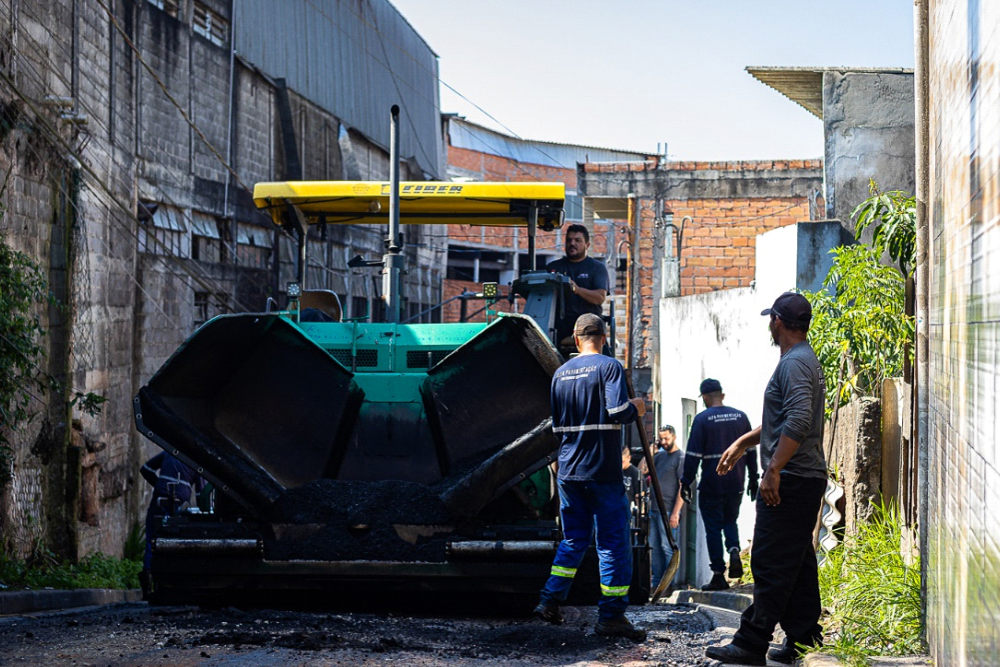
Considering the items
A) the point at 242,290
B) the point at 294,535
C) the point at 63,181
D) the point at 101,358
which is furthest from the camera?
the point at 242,290

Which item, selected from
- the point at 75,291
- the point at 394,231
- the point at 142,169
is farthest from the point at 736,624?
the point at 142,169

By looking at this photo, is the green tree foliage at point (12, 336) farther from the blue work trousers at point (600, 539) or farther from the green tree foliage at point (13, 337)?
the blue work trousers at point (600, 539)

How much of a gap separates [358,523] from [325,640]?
89 centimetres

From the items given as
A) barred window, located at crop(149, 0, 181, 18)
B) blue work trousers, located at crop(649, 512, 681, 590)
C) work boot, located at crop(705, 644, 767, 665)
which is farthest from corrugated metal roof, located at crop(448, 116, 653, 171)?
work boot, located at crop(705, 644, 767, 665)

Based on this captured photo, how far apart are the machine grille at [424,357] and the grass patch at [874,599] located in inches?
98.6

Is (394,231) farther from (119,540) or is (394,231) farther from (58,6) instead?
(119,540)

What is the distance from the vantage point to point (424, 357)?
23.3 feet

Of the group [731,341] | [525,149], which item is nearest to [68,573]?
[731,341]

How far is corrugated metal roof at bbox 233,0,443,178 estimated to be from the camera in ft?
63.4

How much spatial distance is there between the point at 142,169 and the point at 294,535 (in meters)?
9.18

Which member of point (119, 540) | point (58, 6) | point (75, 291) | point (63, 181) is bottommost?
point (119, 540)

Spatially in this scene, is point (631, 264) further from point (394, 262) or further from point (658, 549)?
point (394, 262)

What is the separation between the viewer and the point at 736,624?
20.8 ft

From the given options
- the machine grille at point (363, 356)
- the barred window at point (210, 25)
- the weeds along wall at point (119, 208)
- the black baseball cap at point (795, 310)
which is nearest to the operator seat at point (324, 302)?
the weeds along wall at point (119, 208)
